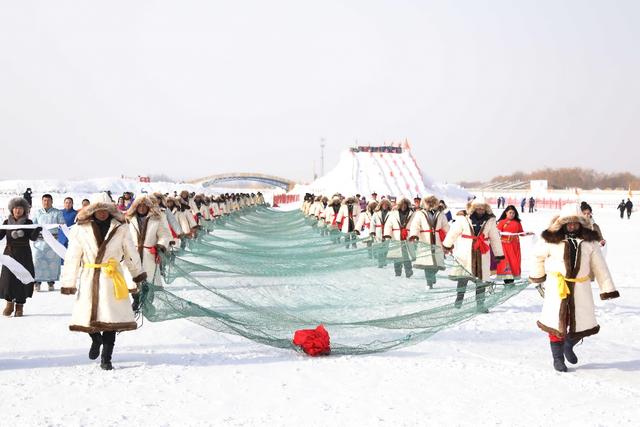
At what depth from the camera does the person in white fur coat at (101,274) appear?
19.9 feet

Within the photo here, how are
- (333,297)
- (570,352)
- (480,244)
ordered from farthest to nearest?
(480,244) → (333,297) → (570,352)

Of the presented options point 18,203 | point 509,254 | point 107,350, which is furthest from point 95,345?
point 509,254

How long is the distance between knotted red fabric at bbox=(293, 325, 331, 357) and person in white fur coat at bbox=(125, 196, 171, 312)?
2.92 m

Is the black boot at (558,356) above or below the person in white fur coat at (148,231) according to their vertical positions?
A: below

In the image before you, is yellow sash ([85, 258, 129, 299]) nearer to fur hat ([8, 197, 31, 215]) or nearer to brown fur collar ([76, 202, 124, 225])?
brown fur collar ([76, 202, 124, 225])

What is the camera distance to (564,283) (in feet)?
20.1

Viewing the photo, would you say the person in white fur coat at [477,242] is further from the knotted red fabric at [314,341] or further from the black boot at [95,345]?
the black boot at [95,345]

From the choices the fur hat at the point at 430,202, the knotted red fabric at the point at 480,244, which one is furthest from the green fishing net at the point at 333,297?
the fur hat at the point at 430,202

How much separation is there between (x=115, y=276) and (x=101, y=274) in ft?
0.41

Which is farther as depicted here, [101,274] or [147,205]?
[147,205]

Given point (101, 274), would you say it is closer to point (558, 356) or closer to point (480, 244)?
point (558, 356)

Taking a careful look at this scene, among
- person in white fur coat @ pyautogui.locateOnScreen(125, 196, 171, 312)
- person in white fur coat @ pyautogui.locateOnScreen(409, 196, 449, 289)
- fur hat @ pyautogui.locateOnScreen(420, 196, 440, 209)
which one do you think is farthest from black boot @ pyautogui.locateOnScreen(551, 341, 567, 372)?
fur hat @ pyautogui.locateOnScreen(420, 196, 440, 209)

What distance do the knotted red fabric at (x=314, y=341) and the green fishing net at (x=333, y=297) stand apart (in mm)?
120

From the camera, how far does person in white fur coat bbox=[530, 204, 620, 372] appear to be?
240 inches
